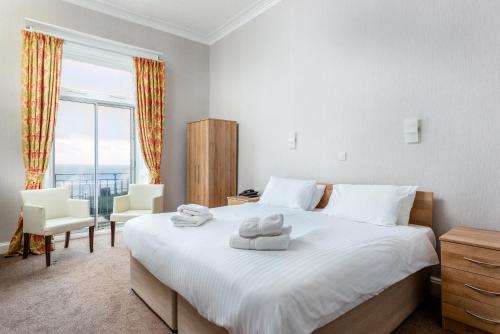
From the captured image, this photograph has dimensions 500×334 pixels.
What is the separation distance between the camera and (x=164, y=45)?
15.2 feet

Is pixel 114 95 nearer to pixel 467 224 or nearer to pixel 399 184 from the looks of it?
pixel 399 184

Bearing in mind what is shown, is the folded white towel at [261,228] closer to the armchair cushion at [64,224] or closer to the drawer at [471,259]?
the drawer at [471,259]

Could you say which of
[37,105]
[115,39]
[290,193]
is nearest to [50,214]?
[37,105]

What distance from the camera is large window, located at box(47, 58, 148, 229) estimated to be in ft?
13.5

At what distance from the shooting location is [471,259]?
1.80 m

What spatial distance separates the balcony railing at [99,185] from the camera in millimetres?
4520

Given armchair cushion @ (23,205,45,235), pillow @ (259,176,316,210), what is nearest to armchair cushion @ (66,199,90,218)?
armchair cushion @ (23,205,45,235)

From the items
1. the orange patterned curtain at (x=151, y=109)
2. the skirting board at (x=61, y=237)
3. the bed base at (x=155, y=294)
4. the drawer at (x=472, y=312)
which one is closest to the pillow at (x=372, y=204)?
the drawer at (x=472, y=312)

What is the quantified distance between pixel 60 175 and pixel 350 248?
444 centimetres

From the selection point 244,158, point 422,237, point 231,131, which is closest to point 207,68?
point 231,131

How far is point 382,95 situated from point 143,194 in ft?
11.0

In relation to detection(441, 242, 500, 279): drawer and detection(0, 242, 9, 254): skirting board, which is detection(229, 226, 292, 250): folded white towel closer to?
detection(441, 242, 500, 279): drawer

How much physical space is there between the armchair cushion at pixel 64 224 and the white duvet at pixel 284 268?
133cm

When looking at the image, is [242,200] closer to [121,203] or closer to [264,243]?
[121,203]
